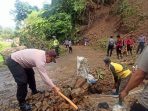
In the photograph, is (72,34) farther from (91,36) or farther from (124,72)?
(124,72)

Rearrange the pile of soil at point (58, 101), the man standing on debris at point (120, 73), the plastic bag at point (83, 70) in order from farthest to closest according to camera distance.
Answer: the plastic bag at point (83, 70), the man standing on debris at point (120, 73), the pile of soil at point (58, 101)

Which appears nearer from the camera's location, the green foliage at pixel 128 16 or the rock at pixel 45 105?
the rock at pixel 45 105

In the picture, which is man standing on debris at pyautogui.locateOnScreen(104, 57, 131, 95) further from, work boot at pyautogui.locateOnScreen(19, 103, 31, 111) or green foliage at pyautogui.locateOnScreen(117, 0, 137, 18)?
green foliage at pyautogui.locateOnScreen(117, 0, 137, 18)

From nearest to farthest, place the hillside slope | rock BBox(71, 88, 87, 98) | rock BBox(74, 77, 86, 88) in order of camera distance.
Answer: rock BBox(71, 88, 87, 98) → rock BBox(74, 77, 86, 88) → the hillside slope

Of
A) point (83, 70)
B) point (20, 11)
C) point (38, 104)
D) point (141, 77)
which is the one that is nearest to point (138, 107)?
point (141, 77)

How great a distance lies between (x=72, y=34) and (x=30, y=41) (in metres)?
5.15

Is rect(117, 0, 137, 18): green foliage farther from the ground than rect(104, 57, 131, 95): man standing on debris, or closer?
farther from the ground

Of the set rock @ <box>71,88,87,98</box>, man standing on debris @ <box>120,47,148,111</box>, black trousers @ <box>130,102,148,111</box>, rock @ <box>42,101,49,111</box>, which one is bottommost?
rock @ <box>42,101,49,111</box>

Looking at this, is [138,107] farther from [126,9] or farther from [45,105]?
[126,9]

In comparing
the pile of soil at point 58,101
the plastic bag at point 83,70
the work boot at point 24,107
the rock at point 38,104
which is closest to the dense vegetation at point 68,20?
the plastic bag at point 83,70

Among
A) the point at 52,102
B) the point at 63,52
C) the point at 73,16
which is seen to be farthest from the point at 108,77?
the point at 73,16

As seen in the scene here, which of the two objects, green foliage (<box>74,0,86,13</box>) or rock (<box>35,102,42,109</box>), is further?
green foliage (<box>74,0,86,13</box>)

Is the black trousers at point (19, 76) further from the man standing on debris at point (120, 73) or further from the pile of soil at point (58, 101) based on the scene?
the man standing on debris at point (120, 73)

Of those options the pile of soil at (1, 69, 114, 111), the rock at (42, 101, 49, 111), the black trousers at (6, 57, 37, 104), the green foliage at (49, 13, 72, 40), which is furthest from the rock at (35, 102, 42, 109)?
the green foliage at (49, 13, 72, 40)
